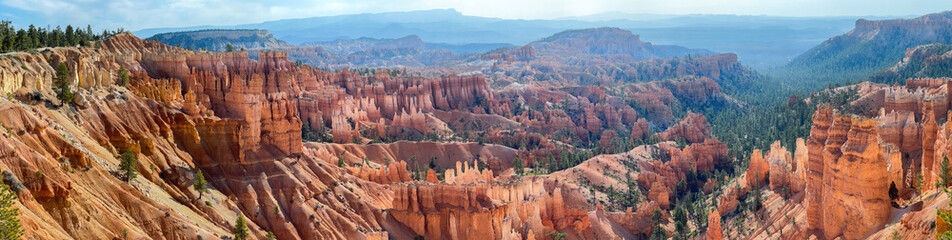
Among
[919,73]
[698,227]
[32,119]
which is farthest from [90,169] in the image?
[919,73]

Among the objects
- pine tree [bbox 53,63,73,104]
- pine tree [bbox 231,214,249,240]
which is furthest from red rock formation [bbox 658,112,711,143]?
pine tree [bbox 53,63,73,104]

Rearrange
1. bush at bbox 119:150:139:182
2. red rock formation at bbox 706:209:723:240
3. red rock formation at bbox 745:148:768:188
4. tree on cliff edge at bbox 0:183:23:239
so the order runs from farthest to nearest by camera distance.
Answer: red rock formation at bbox 745:148:768:188
red rock formation at bbox 706:209:723:240
bush at bbox 119:150:139:182
tree on cliff edge at bbox 0:183:23:239

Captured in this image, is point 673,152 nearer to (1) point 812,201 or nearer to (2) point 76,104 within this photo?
(1) point 812,201

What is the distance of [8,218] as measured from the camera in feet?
91.3

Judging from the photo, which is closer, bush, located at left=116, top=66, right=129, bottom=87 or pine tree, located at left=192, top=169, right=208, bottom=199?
pine tree, located at left=192, top=169, right=208, bottom=199

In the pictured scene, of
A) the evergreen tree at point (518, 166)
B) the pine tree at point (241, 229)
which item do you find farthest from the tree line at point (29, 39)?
the evergreen tree at point (518, 166)

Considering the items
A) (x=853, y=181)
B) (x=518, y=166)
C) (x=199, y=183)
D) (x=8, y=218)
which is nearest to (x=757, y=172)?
(x=853, y=181)

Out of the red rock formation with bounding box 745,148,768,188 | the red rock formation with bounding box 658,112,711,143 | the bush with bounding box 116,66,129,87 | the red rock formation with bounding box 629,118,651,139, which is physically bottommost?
the red rock formation with bounding box 629,118,651,139

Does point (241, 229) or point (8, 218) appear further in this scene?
point (241, 229)

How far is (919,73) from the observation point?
14175 cm

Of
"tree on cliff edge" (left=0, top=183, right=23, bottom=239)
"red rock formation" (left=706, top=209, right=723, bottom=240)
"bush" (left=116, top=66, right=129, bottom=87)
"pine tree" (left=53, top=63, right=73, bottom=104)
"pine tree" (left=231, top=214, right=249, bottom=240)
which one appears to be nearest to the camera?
"tree on cliff edge" (left=0, top=183, right=23, bottom=239)

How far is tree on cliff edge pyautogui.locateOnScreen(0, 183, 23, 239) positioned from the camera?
90.5ft

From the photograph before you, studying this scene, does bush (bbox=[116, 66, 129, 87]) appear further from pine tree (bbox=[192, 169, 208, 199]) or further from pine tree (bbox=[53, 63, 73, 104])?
→ pine tree (bbox=[192, 169, 208, 199])

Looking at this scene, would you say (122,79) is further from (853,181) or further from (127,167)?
(853,181)
